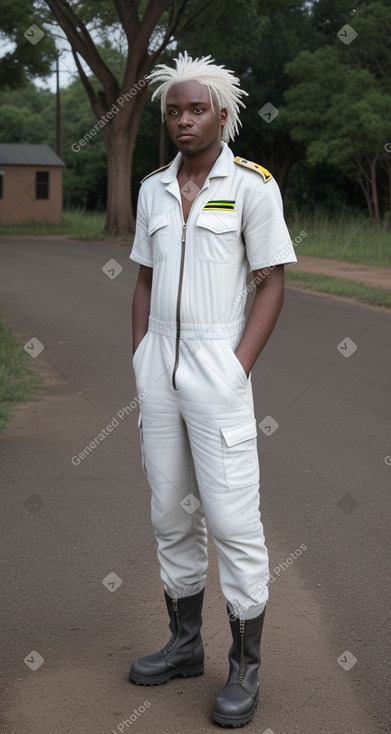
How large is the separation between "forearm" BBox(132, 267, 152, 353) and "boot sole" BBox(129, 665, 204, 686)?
120 cm

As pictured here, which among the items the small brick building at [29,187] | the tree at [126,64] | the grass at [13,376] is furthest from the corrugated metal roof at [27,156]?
the grass at [13,376]

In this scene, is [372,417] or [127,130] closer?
[372,417]

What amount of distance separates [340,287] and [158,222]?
14356 mm

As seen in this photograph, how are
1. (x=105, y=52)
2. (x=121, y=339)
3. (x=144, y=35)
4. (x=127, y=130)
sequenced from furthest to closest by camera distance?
1. (x=105, y=52)
2. (x=127, y=130)
3. (x=144, y=35)
4. (x=121, y=339)

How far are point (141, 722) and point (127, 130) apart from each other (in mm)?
29195

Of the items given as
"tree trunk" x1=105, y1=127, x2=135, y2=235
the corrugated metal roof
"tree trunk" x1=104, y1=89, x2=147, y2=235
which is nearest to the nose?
"tree trunk" x1=104, y1=89, x2=147, y2=235

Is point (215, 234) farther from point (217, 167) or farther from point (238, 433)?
point (238, 433)

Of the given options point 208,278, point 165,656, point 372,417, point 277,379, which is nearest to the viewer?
point 208,278

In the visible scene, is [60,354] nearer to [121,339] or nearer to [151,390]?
[121,339]

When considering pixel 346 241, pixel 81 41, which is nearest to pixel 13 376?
pixel 346 241

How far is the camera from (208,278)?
3348mm

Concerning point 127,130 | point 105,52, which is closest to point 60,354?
point 127,130

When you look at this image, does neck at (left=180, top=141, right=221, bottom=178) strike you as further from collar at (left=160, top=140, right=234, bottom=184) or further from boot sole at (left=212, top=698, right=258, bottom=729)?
boot sole at (left=212, top=698, right=258, bottom=729)

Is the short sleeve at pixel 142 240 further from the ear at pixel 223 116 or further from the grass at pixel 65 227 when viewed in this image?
the grass at pixel 65 227
